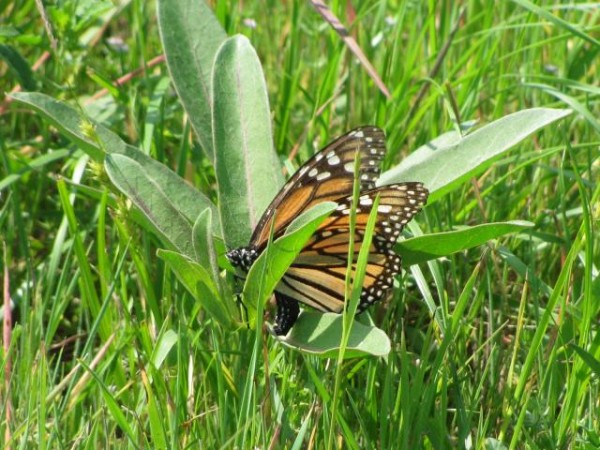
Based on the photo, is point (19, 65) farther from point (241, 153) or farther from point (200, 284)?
point (200, 284)

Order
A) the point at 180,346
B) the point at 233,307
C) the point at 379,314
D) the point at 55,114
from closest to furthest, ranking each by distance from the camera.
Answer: the point at 180,346 < the point at 233,307 < the point at 55,114 < the point at 379,314

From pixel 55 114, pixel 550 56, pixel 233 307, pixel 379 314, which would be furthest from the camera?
pixel 550 56

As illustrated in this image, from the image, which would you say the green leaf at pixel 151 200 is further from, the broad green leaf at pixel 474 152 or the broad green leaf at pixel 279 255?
the broad green leaf at pixel 474 152

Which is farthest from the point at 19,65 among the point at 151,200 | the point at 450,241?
the point at 450,241

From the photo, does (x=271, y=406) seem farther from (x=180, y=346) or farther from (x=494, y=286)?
(x=494, y=286)

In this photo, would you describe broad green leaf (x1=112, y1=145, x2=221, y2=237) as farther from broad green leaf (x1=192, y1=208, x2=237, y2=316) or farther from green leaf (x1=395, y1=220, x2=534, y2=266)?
green leaf (x1=395, y1=220, x2=534, y2=266)

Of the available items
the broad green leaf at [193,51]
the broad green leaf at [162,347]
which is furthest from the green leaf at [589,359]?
the broad green leaf at [193,51]

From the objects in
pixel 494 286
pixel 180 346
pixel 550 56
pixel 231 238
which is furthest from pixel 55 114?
pixel 550 56
